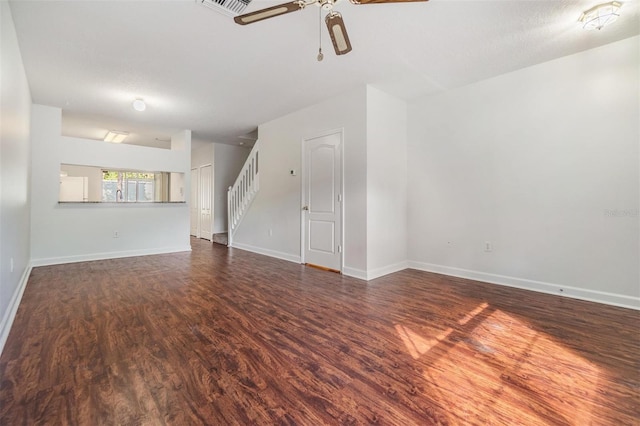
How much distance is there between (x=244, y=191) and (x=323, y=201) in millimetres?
2695

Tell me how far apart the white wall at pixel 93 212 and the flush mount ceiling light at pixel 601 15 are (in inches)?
260

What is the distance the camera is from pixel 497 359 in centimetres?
195

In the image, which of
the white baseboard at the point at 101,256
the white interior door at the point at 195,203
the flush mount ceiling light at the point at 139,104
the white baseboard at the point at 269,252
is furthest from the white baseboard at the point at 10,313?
the white interior door at the point at 195,203

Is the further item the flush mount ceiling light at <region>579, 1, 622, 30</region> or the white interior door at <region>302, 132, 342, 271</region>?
the white interior door at <region>302, 132, 342, 271</region>

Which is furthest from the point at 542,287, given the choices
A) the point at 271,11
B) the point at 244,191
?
the point at 244,191

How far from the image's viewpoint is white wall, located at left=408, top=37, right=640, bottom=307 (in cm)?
292

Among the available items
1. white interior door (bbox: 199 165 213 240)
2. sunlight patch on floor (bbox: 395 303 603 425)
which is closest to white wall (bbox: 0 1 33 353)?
sunlight patch on floor (bbox: 395 303 603 425)

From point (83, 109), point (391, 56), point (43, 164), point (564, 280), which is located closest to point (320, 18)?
point (391, 56)

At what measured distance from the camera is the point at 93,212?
5.27 meters

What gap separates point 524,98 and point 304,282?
3673 mm

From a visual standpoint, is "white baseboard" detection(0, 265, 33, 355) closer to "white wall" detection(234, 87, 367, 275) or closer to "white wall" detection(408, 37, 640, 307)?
"white wall" detection(234, 87, 367, 275)

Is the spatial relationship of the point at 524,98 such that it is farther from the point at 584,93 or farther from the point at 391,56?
the point at 391,56

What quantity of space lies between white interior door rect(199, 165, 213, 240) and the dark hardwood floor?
466cm

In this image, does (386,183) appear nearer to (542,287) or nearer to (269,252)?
(542,287)
